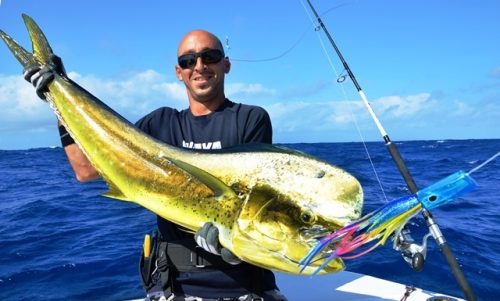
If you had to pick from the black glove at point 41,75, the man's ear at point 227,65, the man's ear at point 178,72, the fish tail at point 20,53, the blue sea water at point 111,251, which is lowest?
the blue sea water at point 111,251

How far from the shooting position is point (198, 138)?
3.03 meters

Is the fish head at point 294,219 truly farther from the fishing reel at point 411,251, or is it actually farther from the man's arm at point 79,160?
the man's arm at point 79,160

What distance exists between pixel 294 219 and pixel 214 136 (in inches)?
43.4

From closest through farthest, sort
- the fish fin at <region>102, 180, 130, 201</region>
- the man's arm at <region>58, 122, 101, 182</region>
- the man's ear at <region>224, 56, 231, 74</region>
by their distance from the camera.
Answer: the fish fin at <region>102, 180, 130, 201</region>
the man's arm at <region>58, 122, 101, 182</region>
the man's ear at <region>224, 56, 231, 74</region>

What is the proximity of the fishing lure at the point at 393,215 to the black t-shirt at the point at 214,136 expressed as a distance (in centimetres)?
102

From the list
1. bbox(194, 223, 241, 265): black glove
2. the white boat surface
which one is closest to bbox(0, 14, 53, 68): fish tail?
bbox(194, 223, 241, 265): black glove

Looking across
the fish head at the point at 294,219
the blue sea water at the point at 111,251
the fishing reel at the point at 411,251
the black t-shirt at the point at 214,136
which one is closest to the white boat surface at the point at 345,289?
the blue sea water at the point at 111,251

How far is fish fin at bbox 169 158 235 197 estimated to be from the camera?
2272mm

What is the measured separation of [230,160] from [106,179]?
0.86 meters

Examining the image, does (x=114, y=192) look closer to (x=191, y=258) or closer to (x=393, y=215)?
(x=191, y=258)

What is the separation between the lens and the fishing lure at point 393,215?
1.66m

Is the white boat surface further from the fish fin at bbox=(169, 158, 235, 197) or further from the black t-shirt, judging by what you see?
the fish fin at bbox=(169, 158, 235, 197)

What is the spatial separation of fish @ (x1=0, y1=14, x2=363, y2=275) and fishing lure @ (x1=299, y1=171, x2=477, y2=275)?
126mm

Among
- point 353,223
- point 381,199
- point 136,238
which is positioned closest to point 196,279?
point 353,223
